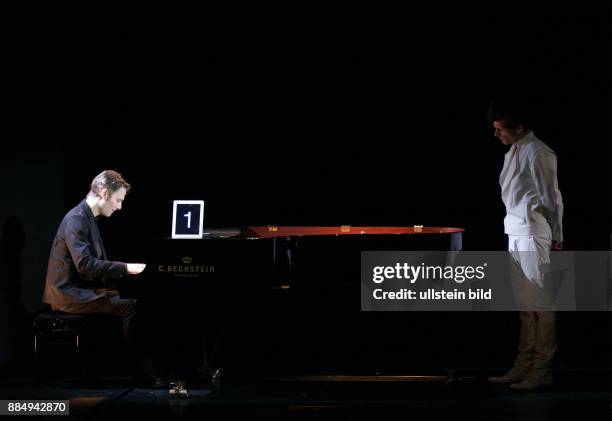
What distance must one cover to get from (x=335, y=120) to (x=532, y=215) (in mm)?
1773

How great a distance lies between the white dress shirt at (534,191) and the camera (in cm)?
433

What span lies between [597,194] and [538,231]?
4.76 feet

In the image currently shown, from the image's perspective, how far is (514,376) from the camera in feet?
14.8

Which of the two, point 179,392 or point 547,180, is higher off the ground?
point 547,180

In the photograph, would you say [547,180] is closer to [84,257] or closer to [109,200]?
[109,200]

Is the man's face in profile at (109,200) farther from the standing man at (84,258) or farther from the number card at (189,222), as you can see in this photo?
the number card at (189,222)

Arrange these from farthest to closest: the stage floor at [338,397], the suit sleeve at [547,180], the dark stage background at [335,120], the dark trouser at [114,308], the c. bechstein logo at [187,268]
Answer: the dark stage background at [335,120] < the dark trouser at [114,308] < the suit sleeve at [547,180] < the c. bechstein logo at [187,268] < the stage floor at [338,397]

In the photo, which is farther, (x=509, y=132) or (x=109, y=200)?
(x=109, y=200)

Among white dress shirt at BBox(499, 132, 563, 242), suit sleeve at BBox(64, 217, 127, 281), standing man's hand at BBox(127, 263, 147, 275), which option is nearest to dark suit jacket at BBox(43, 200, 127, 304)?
suit sleeve at BBox(64, 217, 127, 281)

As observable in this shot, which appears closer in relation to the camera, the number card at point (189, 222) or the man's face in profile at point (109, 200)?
the number card at point (189, 222)

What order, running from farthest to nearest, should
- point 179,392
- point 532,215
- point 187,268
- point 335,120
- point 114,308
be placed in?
point 335,120, point 114,308, point 532,215, point 179,392, point 187,268

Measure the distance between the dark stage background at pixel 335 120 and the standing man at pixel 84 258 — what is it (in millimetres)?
767

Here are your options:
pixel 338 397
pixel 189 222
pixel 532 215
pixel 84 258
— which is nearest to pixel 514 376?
pixel 532 215

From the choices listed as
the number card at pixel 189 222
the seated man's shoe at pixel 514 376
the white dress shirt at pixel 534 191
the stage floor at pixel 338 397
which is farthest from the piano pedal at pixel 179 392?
the white dress shirt at pixel 534 191
